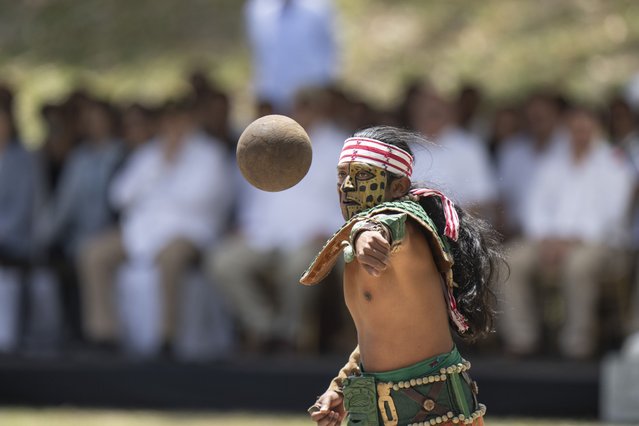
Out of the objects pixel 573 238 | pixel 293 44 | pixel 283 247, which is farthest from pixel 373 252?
pixel 293 44

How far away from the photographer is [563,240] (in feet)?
28.0

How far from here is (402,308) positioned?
451cm

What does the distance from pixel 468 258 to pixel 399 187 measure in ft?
1.23

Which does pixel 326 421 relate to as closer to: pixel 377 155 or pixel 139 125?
pixel 377 155

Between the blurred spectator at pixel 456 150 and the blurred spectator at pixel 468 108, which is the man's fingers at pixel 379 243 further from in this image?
the blurred spectator at pixel 468 108

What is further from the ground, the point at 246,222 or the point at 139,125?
the point at 139,125

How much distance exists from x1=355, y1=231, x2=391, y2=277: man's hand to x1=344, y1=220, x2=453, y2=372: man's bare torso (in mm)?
352

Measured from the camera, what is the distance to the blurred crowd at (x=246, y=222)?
338 inches

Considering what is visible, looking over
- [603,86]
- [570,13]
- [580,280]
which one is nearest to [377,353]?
[580,280]

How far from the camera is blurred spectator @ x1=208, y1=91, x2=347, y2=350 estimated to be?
880 cm

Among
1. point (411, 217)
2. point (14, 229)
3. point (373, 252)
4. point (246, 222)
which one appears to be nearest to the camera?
point (373, 252)

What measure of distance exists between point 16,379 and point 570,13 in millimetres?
8872

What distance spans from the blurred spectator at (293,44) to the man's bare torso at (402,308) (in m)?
5.32

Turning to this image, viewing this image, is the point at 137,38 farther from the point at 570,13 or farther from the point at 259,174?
the point at 259,174
